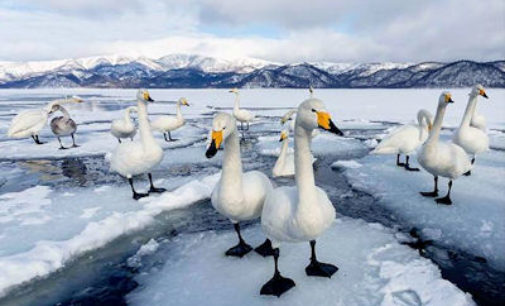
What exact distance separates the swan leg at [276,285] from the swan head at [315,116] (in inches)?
66.2

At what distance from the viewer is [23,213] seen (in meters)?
6.62

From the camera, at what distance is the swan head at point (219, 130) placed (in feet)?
11.8

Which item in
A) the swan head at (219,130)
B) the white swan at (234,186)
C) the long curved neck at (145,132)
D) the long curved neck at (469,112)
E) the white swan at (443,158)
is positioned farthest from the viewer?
the long curved neck at (469,112)

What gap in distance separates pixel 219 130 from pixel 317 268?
7.44 ft

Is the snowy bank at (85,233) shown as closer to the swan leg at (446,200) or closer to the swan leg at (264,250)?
the swan leg at (264,250)

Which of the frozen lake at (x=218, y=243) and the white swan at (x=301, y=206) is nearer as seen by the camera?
the white swan at (x=301, y=206)

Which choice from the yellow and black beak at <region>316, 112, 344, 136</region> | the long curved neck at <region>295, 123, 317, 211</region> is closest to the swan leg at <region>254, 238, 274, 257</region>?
the long curved neck at <region>295, 123, 317, 211</region>

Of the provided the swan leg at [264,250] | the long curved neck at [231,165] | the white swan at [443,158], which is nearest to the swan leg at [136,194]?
the swan leg at [264,250]

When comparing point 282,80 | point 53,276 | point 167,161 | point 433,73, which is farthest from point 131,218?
point 433,73

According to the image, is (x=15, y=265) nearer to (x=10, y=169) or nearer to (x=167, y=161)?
(x=167, y=161)

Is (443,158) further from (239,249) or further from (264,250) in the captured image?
(239,249)

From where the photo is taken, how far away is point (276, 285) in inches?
157

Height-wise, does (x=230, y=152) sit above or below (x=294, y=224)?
above

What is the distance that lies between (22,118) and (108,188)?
8985 millimetres
